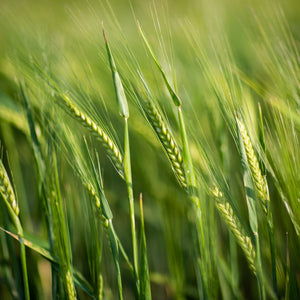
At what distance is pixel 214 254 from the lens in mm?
494

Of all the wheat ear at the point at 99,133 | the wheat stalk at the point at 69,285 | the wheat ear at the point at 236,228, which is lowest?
the wheat stalk at the point at 69,285

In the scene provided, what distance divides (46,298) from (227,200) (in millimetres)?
473

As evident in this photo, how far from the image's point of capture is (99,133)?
43 cm

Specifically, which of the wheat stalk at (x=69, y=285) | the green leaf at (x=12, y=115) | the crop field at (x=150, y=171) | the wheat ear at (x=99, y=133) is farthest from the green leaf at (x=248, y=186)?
the green leaf at (x=12, y=115)

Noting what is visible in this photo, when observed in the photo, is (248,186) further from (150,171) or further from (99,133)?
(150,171)

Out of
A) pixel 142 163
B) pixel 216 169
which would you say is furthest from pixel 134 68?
pixel 142 163

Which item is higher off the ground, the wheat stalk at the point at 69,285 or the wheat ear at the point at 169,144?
the wheat ear at the point at 169,144

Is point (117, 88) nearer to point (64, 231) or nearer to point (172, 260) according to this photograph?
point (64, 231)

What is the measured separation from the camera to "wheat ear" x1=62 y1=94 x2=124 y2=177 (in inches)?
16.6

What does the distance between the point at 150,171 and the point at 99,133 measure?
1.09ft

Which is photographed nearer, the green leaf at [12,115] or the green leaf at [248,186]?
the green leaf at [248,186]

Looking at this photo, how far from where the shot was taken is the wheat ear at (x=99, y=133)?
42 centimetres

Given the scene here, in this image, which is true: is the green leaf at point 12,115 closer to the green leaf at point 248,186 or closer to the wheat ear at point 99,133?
the wheat ear at point 99,133

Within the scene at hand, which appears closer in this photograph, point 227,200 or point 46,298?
point 227,200
